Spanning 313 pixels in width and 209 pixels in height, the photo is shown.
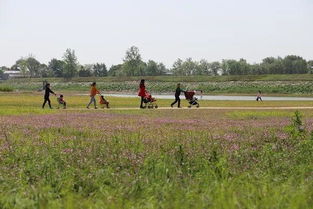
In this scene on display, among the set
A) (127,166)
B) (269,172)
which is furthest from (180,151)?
(269,172)

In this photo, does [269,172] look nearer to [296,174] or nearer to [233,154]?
[296,174]

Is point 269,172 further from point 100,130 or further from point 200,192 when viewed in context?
point 100,130

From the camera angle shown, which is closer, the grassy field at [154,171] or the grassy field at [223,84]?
the grassy field at [154,171]

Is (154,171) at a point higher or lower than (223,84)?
higher

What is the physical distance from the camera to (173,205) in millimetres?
7520

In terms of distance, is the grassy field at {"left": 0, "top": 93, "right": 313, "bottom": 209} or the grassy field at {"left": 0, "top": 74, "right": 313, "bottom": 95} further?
the grassy field at {"left": 0, "top": 74, "right": 313, "bottom": 95}

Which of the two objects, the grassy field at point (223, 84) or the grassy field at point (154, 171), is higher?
the grassy field at point (154, 171)

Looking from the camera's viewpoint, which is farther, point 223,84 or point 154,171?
point 223,84

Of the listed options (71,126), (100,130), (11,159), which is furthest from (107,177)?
(71,126)

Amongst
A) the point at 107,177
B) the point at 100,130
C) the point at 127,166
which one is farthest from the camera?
the point at 100,130

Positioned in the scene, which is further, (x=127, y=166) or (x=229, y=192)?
(x=127, y=166)

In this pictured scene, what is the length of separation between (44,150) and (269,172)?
19.8ft

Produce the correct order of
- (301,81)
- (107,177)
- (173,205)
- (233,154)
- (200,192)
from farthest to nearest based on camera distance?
(301,81)
(233,154)
(107,177)
(200,192)
(173,205)

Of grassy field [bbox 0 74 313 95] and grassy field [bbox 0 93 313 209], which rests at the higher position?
grassy field [bbox 0 93 313 209]
